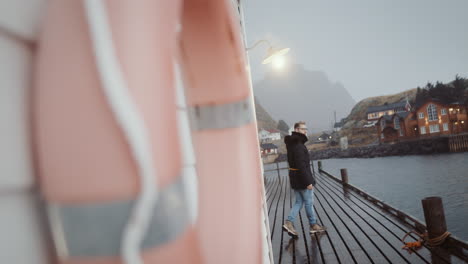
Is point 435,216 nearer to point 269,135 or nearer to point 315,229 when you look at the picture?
point 315,229

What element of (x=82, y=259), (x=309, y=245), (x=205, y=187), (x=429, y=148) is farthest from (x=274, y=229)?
(x=429, y=148)

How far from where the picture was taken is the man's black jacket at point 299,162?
312 centimetres

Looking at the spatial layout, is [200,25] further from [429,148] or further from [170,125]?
[429,148]

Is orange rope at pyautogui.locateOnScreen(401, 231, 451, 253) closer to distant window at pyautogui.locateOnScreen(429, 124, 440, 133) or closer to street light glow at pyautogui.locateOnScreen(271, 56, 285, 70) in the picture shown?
street light glow at pyautogui.locateOnScreen(271, 56, 285, 70)

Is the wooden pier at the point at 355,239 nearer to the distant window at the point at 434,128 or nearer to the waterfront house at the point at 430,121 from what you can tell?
the distant window at the point at 434,128

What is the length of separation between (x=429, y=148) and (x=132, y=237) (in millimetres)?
40302

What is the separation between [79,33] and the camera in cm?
35

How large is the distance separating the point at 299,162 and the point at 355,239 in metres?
1.19

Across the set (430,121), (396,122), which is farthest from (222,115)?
(396,122)

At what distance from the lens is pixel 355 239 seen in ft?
10.9

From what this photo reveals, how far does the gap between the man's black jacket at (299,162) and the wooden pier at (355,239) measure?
0.72m

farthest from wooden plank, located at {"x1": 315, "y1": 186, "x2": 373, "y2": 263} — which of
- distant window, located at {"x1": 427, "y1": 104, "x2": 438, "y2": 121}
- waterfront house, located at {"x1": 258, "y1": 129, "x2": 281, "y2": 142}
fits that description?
waterfront house, located at {"x1": 258, "y1": 129, "x2": 281, "y2": 142}

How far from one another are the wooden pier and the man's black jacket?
72 cm

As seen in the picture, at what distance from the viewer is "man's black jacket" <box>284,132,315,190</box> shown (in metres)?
3.12
